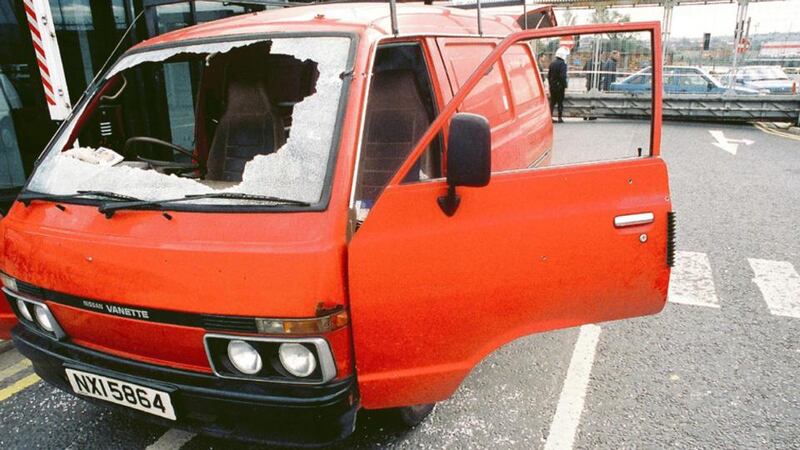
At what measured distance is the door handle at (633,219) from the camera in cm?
229

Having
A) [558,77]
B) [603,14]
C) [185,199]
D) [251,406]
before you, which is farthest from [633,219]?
[603,14]

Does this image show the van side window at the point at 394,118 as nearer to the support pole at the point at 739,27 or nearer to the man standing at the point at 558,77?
the man standing at the point at 558,77

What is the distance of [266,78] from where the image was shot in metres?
3.56

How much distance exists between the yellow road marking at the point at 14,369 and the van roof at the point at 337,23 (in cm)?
222

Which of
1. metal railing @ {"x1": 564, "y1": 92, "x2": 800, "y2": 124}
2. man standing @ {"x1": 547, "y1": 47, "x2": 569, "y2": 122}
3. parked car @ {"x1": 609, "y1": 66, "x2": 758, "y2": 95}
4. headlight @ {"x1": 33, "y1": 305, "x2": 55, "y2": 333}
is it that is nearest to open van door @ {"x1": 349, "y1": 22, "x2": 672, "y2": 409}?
headlight @ {"x1": 33, "y1": 305, "x2": 55, "y2": 333}

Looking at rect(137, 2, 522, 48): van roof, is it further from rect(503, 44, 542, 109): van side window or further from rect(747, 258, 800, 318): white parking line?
rect(747, 258, 800, 318): white parking line

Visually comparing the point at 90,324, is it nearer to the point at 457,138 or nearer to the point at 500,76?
the point at 457,138

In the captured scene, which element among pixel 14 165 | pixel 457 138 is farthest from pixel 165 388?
pixel 14 165

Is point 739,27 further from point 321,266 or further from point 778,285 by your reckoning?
point 321,266

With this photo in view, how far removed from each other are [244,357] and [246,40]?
1527mm

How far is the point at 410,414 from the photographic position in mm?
2740

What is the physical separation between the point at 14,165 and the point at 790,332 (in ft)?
25.0

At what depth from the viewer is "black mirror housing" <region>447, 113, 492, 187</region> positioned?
6.53ft

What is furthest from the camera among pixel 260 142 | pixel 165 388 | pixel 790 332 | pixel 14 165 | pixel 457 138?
pixel 14 165
